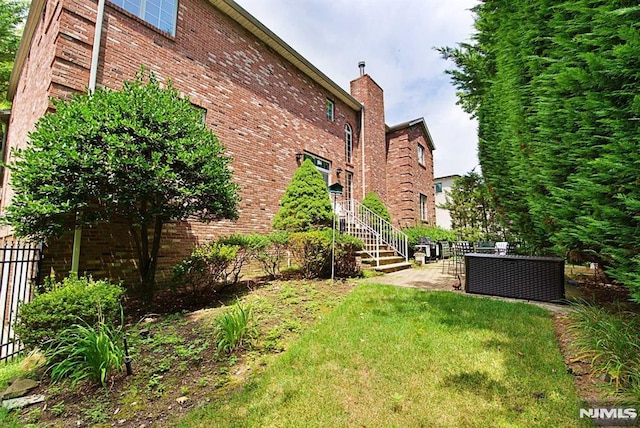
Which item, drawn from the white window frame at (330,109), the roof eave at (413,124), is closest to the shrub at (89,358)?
the white window frame at (330,109)

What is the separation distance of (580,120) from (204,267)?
18.9ft

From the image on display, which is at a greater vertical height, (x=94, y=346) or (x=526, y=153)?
(x=526, y=153)

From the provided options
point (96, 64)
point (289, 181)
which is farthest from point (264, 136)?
point (96, 64)

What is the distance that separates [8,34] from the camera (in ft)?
45.6

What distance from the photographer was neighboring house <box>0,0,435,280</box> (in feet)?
17.7

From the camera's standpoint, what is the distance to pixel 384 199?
14688 millimetres

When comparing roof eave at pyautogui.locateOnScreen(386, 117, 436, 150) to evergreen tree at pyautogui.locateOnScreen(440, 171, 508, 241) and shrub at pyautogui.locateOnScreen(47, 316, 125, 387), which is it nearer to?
evergreen tree at pyautogui.locateOnScreen(440, 171, 508, 241)

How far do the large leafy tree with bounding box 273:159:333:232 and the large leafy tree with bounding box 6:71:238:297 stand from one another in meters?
3.50

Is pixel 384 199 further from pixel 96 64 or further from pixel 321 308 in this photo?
pixel 96 64

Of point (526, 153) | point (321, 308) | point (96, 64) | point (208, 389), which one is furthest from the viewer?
point (96, 64)

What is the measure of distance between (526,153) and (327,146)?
27.5 feet

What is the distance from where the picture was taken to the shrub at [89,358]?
9.07ft

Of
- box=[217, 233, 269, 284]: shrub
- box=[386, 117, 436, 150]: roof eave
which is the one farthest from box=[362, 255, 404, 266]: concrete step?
box=[386, 117, 436, 150]: roof eave

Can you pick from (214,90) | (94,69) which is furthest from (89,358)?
(214,90)
